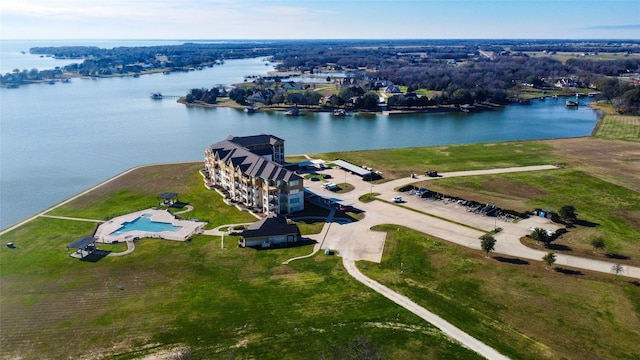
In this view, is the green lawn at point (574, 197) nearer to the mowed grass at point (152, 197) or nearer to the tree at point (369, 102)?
the mowed grass at point (152, 197)

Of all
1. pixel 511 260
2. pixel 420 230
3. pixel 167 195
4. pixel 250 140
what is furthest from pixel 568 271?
pixel 167 195

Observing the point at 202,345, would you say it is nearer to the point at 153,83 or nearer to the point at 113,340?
the point at 113,340

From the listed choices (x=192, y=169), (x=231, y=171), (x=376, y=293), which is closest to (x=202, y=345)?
(x=376, y=293)

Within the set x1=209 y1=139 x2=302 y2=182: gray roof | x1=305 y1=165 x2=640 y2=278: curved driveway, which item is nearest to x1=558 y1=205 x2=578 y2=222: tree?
x1=305 y1=165 x2=640 y2=278: curved driveway

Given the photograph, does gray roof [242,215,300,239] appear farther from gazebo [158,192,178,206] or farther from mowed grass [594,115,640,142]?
mowed grass [594,115,640,142]

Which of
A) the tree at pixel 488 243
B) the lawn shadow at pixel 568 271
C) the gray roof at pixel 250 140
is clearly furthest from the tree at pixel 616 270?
the gray roof at pixel 250 140

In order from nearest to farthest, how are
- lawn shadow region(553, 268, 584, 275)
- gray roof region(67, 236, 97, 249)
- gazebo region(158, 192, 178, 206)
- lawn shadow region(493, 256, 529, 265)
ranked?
lawn shadow region(553, 268, 584, 275)
lawn shadow region(493, 256, 529, 265)
gray roof region(67, 236, 97, 249)
gazebo region(158, 192, 178, 206)

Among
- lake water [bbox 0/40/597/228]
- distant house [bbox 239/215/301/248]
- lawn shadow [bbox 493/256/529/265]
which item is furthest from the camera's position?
lake water [bbox 0/40/597/228]
